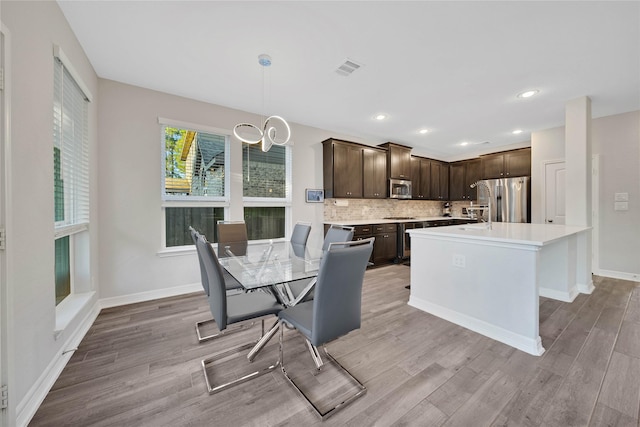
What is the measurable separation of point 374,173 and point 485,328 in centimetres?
346

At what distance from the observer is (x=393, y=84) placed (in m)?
3.03

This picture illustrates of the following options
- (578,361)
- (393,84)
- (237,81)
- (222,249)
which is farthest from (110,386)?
(393,84)

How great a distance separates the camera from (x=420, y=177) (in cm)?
605

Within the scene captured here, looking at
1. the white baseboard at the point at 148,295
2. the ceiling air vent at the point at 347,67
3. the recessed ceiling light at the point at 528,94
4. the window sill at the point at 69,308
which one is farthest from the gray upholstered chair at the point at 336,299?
the recessed ceiling light at the point at 528,94

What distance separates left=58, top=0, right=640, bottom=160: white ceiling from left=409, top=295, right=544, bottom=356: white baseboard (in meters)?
Answer: 2.64

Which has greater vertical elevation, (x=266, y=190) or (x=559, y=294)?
(x=266, y=190)

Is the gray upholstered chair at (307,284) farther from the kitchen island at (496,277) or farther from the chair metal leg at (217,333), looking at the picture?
the kitchen island at (496,277)

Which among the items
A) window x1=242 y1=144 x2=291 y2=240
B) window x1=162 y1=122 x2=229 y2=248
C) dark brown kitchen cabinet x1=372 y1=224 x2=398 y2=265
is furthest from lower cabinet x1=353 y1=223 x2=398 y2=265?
window x1=162 y1=122 x2=229 y2=248

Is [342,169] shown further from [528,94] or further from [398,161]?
[528,94]

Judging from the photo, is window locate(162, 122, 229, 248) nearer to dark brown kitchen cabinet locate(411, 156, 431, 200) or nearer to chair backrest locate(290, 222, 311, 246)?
chair backrest locate(290, 222, 311, 246)

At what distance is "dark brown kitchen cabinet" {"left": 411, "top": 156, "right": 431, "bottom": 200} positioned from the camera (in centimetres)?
590

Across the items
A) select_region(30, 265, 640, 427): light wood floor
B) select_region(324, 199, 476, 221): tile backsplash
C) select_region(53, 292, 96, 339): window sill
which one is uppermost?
select_region(324, 199, 476, 221): tile backsplash

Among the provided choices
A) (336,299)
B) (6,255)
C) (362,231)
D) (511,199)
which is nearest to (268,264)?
(336,299)

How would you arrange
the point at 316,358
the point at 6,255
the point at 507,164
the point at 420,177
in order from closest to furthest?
the point at 6,255, the point at 316,358, the point at 507,164, the point at 420,177
